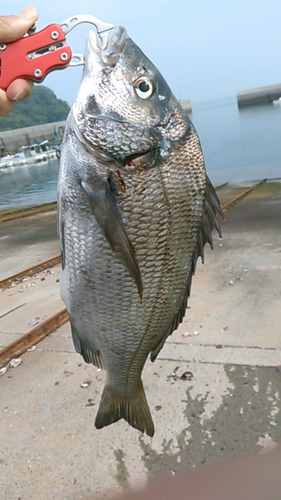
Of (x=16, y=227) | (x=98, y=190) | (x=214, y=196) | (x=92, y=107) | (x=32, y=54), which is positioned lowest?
(x=16, y=227)

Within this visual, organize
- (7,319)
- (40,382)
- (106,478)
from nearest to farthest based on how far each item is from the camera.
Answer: (106,478), (40,382), (7,319)

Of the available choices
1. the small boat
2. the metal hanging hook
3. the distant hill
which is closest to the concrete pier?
the distant hill

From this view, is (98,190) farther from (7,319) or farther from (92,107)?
(7,319)

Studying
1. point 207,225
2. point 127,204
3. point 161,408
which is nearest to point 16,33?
point 127,204

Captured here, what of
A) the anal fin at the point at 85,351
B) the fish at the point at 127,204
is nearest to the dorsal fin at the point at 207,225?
the fish at the point at 127,204

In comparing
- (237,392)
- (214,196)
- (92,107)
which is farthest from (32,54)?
(237,392)

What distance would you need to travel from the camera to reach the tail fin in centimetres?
176

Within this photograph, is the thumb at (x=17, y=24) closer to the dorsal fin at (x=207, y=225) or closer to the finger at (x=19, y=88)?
the finger at (x=19, y=88)

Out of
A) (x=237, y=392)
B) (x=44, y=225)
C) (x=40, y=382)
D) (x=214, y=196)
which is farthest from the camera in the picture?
(x=44, y=225)

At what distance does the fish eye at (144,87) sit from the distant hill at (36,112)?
97444 millimetres

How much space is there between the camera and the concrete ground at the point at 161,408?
2.80 metres

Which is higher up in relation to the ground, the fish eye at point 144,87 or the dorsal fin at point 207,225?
the fish eye at point 144,87

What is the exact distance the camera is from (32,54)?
168 centimetres

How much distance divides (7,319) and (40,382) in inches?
63.9
